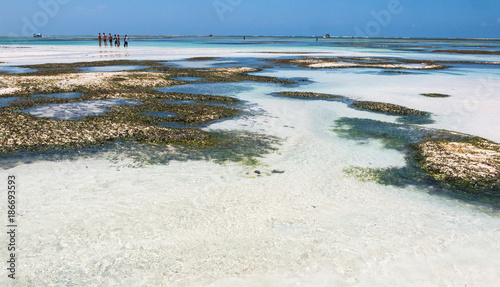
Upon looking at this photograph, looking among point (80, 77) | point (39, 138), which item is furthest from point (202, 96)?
point (80, 77)

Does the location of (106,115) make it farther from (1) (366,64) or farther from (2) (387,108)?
(1) (366,64)

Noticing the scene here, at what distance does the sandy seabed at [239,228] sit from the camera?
18.9 feet

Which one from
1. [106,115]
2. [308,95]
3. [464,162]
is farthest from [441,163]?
[106,115]

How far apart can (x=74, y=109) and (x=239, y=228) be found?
13.1m

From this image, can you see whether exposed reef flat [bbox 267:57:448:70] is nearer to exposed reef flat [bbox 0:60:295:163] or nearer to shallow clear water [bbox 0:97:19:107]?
exposed reef flat [bbox 0:60:295:163]

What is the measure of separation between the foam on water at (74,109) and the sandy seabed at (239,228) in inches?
240

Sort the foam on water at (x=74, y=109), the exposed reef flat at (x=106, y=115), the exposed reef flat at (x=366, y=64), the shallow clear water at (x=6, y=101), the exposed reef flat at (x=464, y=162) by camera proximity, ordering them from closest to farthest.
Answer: the exposed reef flat at (x=464, y=162)
the exposed reef flat at (x=106, y=115)
the foam on water at (x=74, y=109)
the shallow clear water at (x=6, y=101)
the exposed reef flat at (x=366, y=64)

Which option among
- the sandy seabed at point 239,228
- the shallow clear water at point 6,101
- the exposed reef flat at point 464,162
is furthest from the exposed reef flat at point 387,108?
the shallow clear water at point 6,101

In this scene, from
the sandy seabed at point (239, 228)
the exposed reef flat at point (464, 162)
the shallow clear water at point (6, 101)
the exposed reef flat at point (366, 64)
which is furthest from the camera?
the exposed reef flat at point (366, 64)

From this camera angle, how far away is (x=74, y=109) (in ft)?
55.3

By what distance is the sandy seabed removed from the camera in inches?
227

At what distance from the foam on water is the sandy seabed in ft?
20.0

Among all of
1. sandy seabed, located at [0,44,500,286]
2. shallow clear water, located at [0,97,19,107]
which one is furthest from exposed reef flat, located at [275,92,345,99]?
shallow clear water, located at [0,97,19,107]

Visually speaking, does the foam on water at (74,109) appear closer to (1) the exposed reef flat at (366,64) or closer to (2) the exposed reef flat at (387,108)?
(2) the exposed reef flat at (387,108)
